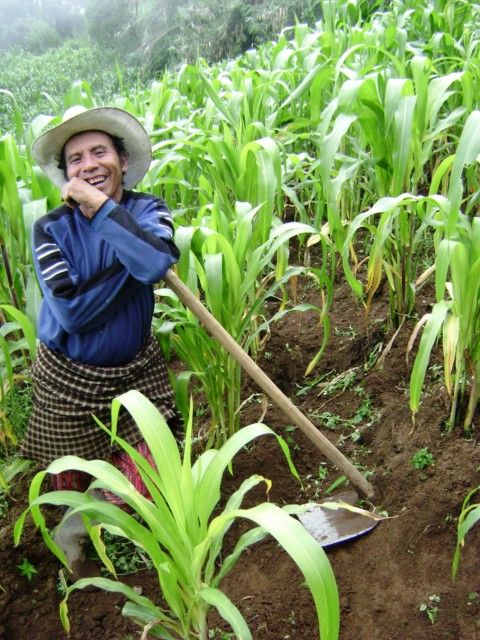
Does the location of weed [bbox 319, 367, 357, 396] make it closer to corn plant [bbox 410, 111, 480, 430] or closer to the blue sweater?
corn plant [bbox 410, 111, 480, 430]

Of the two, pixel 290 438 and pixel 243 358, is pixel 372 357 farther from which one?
pixel 243 358

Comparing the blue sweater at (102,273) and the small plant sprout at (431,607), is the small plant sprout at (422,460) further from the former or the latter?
the blue sweater at (102,273)

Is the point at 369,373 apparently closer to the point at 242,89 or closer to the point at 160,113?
the point at 242,89

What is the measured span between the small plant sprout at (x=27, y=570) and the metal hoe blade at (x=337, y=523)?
74cm

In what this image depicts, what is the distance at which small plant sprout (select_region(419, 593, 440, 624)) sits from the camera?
1476 mm

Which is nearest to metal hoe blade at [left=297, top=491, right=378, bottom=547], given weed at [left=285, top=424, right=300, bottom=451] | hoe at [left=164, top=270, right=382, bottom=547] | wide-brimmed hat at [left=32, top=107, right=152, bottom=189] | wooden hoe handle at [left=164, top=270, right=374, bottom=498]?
hoe at [left=164, top=270, right=382, bottom=547]

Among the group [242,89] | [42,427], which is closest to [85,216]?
[42,427]

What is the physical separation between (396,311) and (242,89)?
1.38 meters

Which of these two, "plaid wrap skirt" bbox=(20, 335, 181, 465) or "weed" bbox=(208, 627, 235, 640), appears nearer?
"weed" bbox=(208, 627, 235, 640)

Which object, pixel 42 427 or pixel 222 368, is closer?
pixel 42 427

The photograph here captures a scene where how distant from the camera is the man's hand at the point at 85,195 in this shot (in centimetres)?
150

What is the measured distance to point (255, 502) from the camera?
6.44 ft

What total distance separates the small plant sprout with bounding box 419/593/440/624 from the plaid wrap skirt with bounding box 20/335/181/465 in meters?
0.79

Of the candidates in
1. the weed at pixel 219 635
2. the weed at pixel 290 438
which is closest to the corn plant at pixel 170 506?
the weed at pixel 219 635
